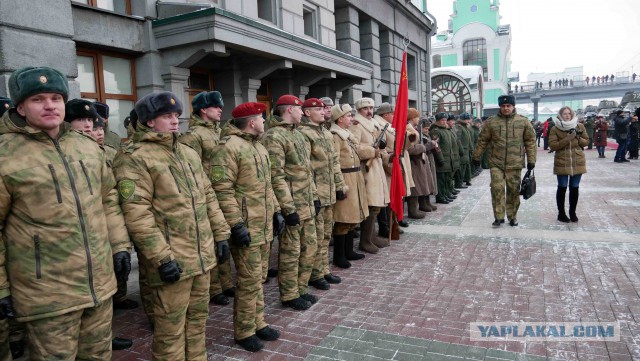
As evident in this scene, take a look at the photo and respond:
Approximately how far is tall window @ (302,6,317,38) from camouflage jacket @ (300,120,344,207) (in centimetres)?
742

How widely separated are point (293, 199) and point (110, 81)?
432 cm

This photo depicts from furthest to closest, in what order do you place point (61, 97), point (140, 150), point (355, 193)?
point (355, 193), point (140, 150), point (61, 97)

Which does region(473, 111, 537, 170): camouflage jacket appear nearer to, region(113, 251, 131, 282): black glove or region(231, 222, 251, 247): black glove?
region(231, 222, 251, 247): black glove

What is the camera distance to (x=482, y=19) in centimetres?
5328

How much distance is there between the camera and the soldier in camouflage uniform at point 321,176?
509cm

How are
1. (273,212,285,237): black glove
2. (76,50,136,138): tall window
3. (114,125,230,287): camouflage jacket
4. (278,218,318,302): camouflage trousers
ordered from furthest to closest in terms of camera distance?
(76,50,136,138): tall window, (278,218,318,302): camouflage trousers, (273,212,285,237): black glove, (114,125,230,287): camouflage jacket

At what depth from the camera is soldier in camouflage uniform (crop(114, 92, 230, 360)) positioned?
2.88 metres

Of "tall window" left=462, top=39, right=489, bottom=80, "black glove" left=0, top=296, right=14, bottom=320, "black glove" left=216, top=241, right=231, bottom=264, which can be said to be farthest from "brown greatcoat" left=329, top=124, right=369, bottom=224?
"tall window" left=462, top=39, right=489, bottom=80

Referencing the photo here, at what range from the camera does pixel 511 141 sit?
7.54m

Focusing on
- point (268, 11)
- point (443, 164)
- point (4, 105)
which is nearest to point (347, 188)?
point (4, 105)

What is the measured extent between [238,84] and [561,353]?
23.6 feet

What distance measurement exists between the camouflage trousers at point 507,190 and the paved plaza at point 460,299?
1.06ft

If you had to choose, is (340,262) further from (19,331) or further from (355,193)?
(19,331)

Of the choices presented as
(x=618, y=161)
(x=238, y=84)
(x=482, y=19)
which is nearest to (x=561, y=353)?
(x=238, y=84)
